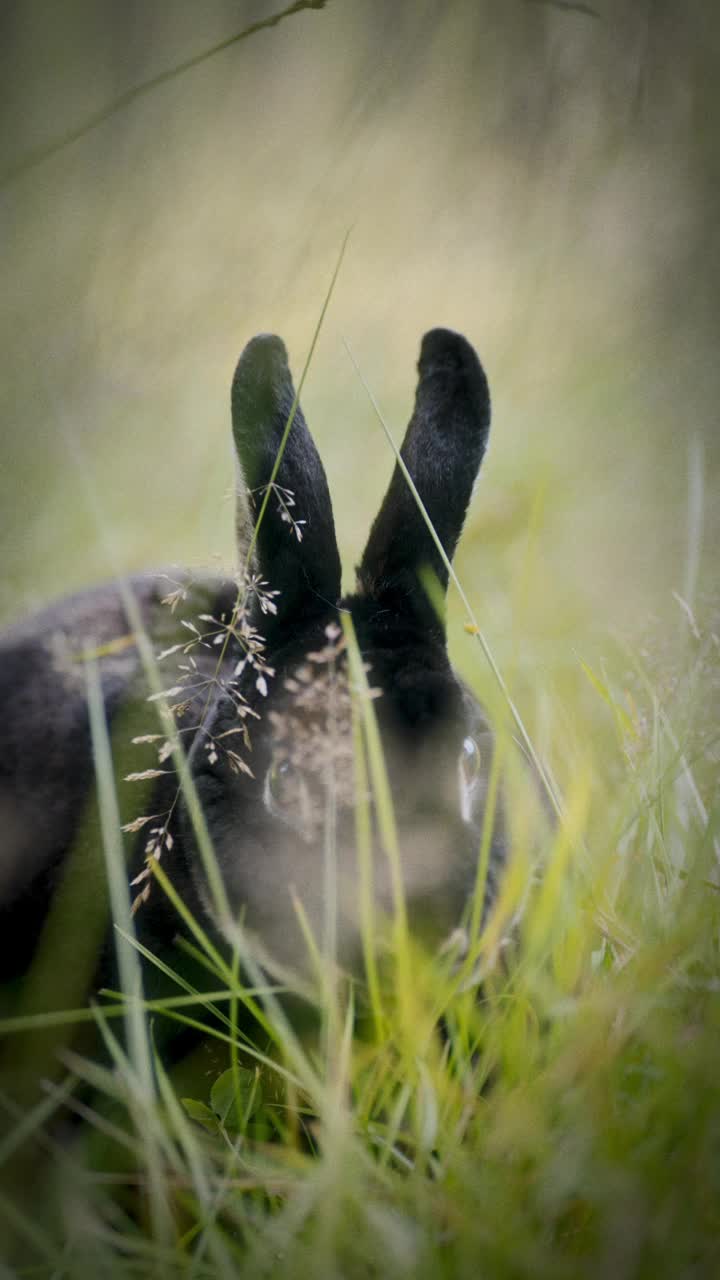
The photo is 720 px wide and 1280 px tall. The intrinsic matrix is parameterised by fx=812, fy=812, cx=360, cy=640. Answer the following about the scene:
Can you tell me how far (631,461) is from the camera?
11.5ft

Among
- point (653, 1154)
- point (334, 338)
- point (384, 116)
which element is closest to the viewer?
point (653, 1154)

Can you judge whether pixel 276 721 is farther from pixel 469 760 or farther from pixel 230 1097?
pixel 230 1097

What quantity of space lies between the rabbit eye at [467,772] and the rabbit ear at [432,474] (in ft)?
1.14

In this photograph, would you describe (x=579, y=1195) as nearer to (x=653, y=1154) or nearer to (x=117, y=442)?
(x=653, y=1154)

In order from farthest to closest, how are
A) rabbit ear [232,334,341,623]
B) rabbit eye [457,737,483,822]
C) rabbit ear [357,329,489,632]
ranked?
rabbit ear [357,329,489,632], rabbit ear [232,334,341,623], rabbit eye [457,737,483,822]

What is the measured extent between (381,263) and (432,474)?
1083mm

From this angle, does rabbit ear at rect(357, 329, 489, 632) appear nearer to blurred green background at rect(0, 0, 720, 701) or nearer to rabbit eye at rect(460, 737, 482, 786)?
blurred green background at rect(0, 0, 720, 701)

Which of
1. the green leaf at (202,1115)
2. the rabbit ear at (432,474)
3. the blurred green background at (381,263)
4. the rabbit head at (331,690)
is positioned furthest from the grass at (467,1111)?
the rabbit ear at (432,474)

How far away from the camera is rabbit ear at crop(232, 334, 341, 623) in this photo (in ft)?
5.99

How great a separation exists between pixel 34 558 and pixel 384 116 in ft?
7.30

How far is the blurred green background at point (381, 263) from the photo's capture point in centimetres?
218

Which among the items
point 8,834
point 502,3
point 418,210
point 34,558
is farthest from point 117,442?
point 502,3

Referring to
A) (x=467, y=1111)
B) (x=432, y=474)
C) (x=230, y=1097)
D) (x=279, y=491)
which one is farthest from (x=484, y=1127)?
(x=432, y=474)

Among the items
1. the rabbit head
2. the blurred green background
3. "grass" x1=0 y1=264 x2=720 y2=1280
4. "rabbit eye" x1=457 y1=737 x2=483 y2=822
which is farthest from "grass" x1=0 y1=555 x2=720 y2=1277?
the blurred green background
